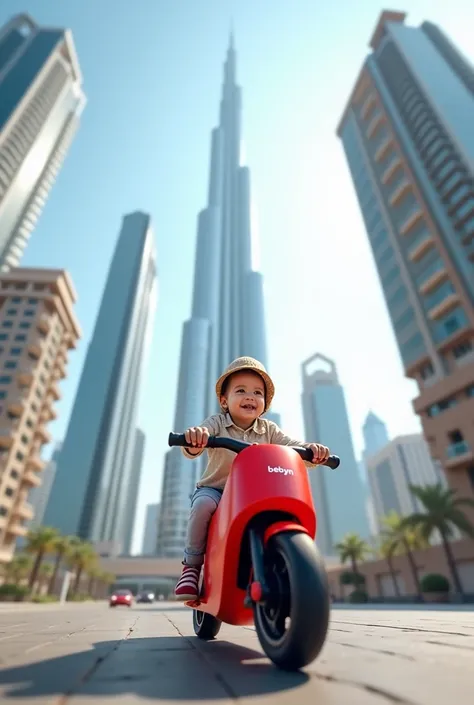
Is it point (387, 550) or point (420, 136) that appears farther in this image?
point (420, 136)

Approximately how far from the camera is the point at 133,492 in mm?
167875

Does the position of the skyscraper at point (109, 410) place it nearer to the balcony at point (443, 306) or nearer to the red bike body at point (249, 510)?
the balcony at point (443, 306)

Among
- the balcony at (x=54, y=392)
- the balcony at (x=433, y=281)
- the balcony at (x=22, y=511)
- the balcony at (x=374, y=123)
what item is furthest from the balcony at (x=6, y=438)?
the balcony at (x=374, y=123)

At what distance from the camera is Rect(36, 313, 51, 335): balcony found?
52500 millimetres

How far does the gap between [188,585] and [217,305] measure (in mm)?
148821

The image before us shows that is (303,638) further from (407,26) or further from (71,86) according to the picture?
(71,86)

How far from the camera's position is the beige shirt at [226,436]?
2598 mm

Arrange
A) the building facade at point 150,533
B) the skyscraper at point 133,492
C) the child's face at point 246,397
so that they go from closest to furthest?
the child's face at point 246,397 → the skyscraper at point 133,492 → the building facade at point 150,533

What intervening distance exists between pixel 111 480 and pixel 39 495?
68.0m

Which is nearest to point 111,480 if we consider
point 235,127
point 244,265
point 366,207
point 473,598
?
point 244,265

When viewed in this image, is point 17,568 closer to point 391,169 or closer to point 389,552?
point 389,552

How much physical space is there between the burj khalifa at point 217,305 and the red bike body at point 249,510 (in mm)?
112204

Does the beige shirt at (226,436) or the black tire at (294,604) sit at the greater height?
the beige shirt at (226,436)

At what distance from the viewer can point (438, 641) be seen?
6.97 feet
